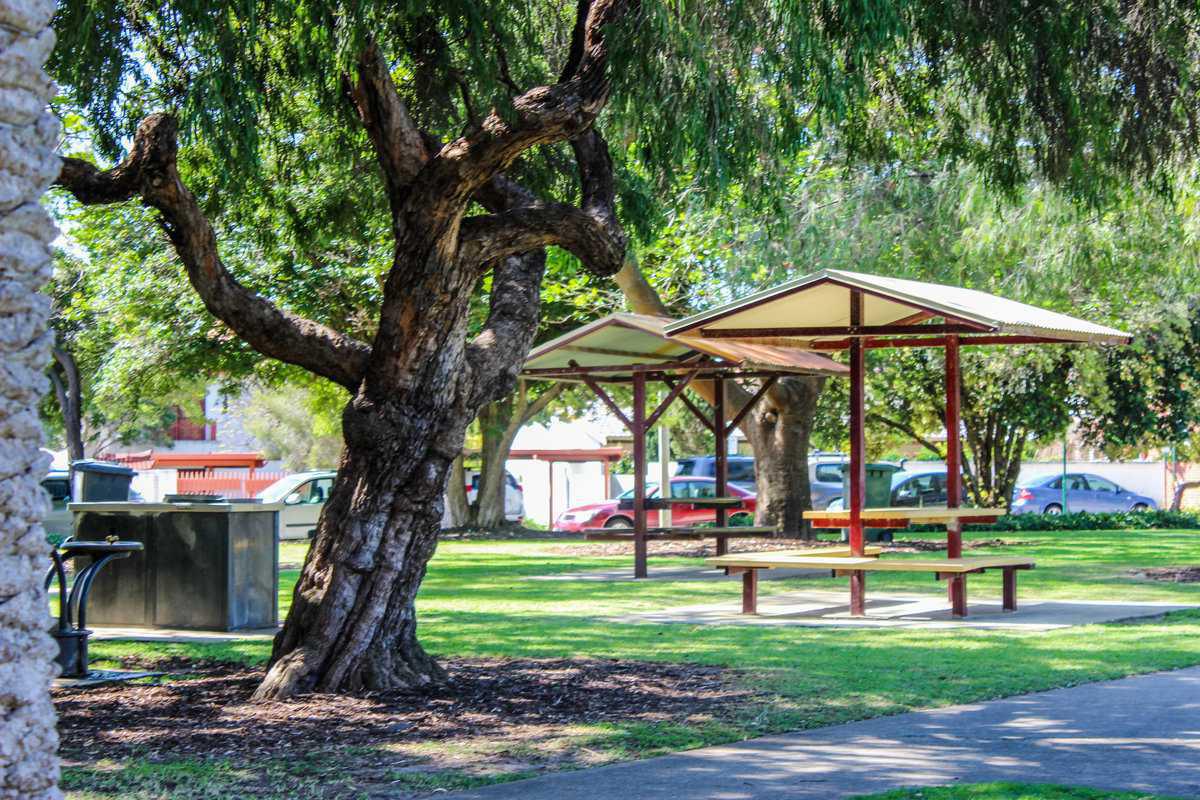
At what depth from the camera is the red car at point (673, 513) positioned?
107ft

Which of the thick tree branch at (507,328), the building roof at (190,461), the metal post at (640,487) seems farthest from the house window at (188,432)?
the thick tree branch at (507,328)

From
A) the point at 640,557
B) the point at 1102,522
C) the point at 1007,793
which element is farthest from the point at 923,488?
the point at 1007,793

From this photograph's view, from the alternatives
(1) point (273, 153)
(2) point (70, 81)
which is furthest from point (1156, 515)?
(2) point (70, 81)

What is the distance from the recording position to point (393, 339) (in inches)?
366

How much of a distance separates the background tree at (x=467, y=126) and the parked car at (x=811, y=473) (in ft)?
77.4

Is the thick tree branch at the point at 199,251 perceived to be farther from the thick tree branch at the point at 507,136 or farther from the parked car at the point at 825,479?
the parked car at the point at 825,479

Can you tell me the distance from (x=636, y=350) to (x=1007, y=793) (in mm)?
15150

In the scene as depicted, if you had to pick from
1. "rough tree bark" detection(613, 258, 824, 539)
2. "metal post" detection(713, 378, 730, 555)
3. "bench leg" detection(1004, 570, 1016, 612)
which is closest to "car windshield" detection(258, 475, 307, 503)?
"rough tree bark" detection(613, 258, 824, 539)

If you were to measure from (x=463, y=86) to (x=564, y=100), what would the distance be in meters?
1.53

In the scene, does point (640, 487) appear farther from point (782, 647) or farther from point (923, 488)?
point (923, 488)

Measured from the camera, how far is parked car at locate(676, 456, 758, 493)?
38844 millimetres

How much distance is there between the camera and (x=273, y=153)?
13.8 meters

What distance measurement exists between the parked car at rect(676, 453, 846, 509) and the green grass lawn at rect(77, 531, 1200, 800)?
619 inches

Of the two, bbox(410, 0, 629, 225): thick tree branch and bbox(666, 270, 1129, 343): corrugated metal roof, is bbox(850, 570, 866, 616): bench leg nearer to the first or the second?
bbox(666, 270, 1129, 343): corrugated metal roof
